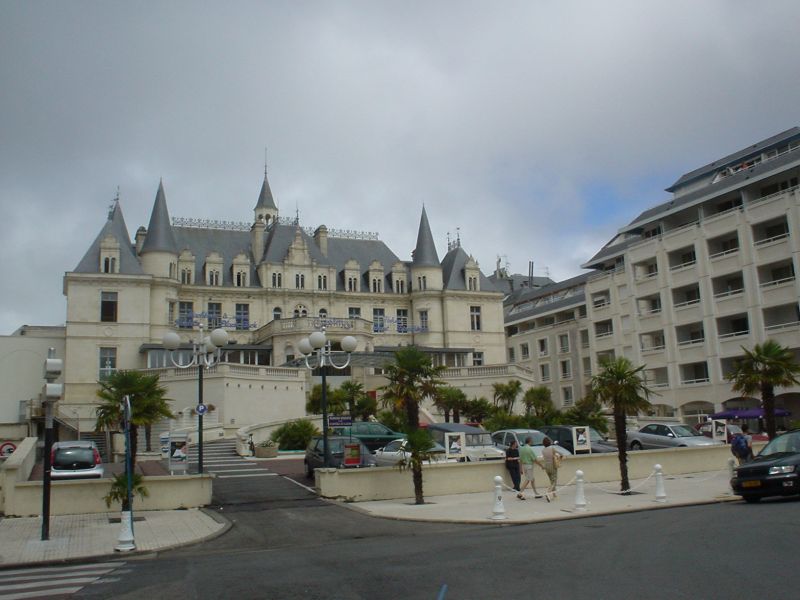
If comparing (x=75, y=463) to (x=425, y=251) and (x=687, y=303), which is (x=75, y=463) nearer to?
(x=687, y=303)

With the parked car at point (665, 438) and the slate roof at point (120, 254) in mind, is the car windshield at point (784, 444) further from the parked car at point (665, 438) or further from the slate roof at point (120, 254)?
the slate roof at point (120, 254)

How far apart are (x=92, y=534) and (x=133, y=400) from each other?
257 inches

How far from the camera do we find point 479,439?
91.5ft

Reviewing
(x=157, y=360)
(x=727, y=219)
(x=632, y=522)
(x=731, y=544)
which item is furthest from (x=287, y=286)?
(x=731, y=544)

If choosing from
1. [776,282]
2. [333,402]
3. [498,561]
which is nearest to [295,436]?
[333,402]

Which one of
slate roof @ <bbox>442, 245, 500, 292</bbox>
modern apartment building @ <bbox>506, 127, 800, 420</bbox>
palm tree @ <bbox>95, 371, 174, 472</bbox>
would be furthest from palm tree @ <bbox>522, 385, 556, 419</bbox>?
palm tree @ <bbox>95, 371, 174, 472</bbox>

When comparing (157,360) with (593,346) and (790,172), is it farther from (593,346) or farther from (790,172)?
(790,172)

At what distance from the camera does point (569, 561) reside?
11.0 metres

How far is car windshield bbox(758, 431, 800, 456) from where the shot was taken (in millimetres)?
17725

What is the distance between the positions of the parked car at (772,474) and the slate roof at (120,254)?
4916 cm

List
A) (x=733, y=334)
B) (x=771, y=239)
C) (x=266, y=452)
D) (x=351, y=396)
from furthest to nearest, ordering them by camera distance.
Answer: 1. (x=733, y=334)
2. (x=771, y=239)
3. (x=351, y=396)
4. (x=266, y=452)

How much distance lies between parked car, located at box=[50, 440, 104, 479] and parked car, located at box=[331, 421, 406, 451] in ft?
28.9

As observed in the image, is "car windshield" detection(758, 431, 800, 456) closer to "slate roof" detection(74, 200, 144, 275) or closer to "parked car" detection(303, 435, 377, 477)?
"parked car" detection(303, 435, 377, 477)

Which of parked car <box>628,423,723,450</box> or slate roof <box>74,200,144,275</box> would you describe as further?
slate roof <box>74,200,144,275</box>
